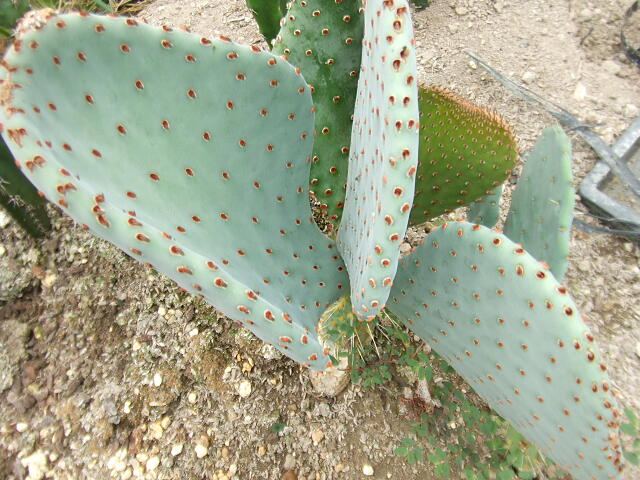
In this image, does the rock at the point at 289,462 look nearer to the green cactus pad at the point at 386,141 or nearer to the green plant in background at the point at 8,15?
the green cactus pad at the point at 386,141

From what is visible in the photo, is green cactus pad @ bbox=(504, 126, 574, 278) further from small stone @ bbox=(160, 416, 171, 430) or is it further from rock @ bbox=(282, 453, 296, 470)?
small stone @ bbox=(160, 416, 171, 430)

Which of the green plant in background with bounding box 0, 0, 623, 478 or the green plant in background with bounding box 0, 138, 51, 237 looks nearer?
the green plant in background with bounding box 0, 0, 623, 478

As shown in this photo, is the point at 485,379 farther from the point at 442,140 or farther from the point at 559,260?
the point at 442,140

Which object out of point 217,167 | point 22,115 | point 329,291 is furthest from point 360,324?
point 22,115

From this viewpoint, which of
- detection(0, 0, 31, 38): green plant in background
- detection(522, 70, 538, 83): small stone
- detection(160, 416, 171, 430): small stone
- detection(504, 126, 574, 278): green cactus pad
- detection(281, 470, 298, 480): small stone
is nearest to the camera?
detection(504, 126, 574, 278): green cactus pad

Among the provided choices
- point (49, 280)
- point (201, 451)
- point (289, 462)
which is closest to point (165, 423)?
point (201, 451)

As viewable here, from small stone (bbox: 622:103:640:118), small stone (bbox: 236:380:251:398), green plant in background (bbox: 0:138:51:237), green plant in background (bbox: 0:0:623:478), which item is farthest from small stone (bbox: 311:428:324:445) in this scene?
small stone (bbox: 622:103:640:118)

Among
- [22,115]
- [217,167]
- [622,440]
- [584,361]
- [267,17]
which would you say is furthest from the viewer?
[267,17]
